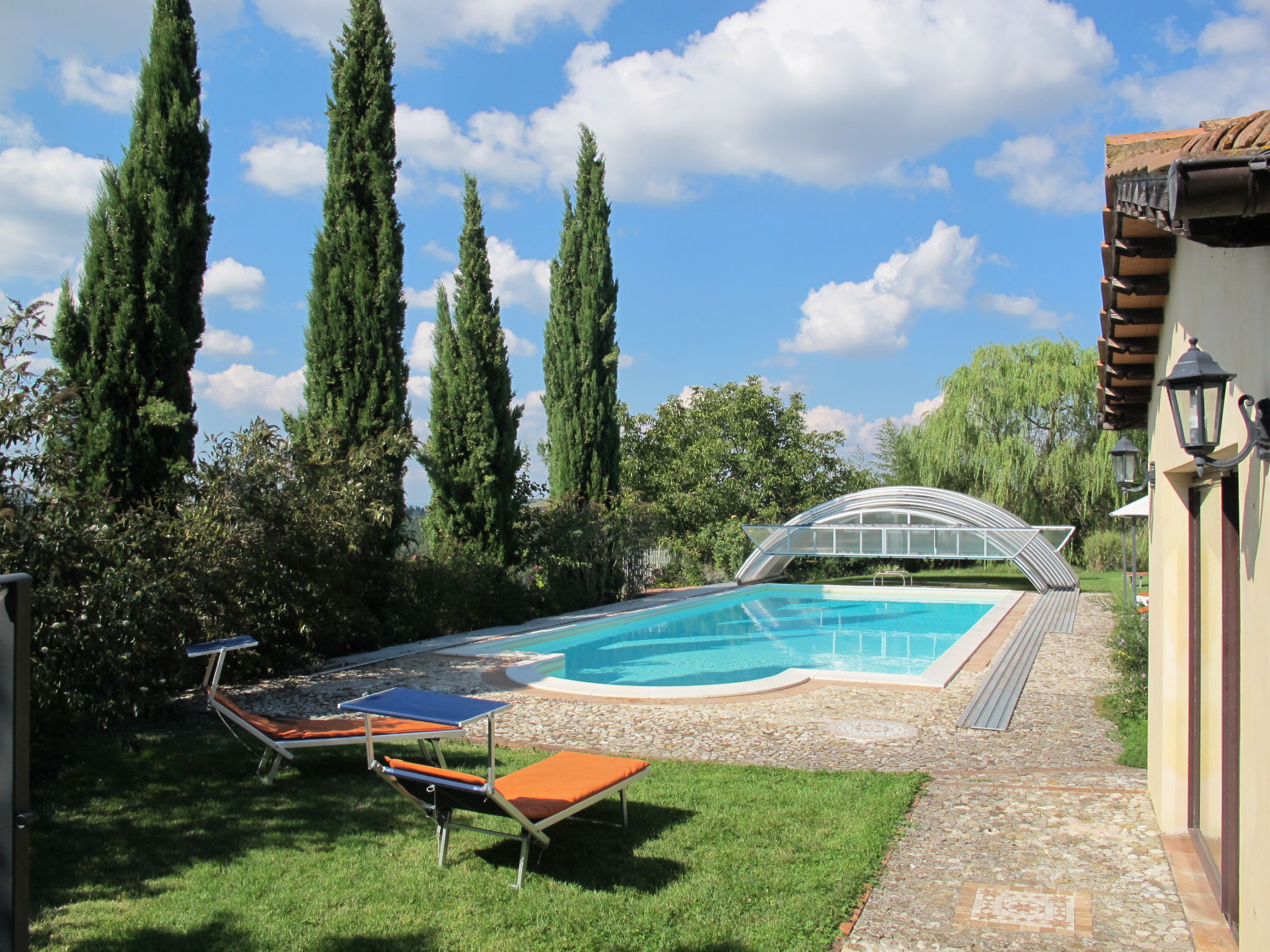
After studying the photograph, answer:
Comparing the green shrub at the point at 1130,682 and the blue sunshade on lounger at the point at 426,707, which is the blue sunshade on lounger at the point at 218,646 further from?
the green shrub at the point at 1130,682

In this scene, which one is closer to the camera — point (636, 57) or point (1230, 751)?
point (1230, 751)

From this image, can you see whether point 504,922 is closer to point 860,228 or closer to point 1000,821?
point 1000,821

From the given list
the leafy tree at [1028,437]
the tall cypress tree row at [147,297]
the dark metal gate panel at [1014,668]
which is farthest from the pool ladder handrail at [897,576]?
the tall cypress tree row at [147,297]

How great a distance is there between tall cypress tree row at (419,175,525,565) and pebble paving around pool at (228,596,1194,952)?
474 cm

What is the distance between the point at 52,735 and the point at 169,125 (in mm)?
7496

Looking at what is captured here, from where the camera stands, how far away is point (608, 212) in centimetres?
2205

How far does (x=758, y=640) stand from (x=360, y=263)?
925 centimetres

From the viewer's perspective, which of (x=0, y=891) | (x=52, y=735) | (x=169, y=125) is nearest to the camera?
(x=0, y=891)

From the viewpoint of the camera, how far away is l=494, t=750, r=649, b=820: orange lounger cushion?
460cm

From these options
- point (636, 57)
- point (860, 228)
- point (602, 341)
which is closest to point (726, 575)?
point (602, 341)

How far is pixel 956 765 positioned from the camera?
257 inches

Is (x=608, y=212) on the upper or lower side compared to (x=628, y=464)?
upper

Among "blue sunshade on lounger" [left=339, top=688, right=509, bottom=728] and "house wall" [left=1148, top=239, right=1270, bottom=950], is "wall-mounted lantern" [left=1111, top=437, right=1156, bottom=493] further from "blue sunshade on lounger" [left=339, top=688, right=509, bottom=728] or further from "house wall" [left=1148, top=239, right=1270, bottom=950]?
"blue sunshade on lounger" [left=339, top=688, right=509, bottom=728]

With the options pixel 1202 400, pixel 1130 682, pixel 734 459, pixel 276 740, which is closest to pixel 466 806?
pixel 276 740
